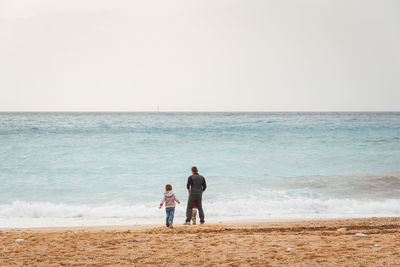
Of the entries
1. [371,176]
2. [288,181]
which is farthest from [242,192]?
[371,176]

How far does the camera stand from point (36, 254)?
6723mm

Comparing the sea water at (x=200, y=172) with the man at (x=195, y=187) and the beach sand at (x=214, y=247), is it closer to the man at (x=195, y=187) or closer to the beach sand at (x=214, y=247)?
the man at (x=195, y=187)

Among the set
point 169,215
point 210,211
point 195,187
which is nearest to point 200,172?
point 210,211

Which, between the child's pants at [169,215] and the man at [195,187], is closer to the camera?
the child's pants at [169,215]

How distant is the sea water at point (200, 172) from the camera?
44.4 ft

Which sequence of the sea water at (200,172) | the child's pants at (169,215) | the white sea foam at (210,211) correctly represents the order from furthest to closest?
the sea water at (200,172)
the white sea foam at (210,211)
the child's pants at (169,215)

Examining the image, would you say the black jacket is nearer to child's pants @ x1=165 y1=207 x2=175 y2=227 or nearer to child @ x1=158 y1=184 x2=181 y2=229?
child @ x1=158 y1=184 x2=181 y2=229

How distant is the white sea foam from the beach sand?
133 inches

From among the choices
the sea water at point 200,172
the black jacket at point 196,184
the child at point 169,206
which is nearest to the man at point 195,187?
the black jacket at point 196,184

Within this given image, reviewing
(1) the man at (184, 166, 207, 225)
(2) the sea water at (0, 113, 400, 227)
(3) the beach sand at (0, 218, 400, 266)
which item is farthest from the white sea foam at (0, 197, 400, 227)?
(3) the beach sand at (0, 218, 400, 266)

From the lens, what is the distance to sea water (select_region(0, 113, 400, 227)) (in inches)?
533

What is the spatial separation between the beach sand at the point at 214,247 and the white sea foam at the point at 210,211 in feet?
11.0

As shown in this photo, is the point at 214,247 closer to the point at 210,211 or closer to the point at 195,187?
the point at 195,187

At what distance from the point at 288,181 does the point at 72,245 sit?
12796 mm
